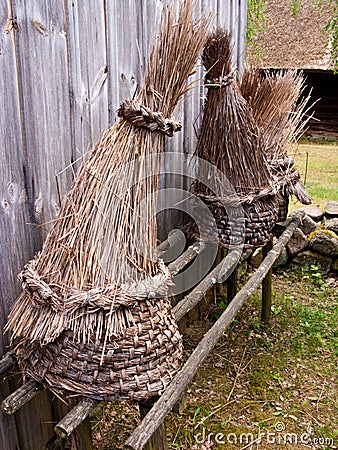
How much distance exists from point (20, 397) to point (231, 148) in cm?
123

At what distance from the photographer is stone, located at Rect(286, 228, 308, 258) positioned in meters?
3.42

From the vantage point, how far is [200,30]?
4.28 ft

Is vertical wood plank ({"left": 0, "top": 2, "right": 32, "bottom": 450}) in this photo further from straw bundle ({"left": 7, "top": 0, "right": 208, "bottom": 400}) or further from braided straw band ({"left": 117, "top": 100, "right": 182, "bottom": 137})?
braided straw band ({"left": 117, "top": 100, "right": 182, "bottom": 137})

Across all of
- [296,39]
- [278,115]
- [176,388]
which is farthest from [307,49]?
[176,388]

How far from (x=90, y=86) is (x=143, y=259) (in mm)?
632

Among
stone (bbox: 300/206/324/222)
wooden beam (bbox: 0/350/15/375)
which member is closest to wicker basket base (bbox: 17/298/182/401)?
wooden beam (bbox: 0/350/15/375)

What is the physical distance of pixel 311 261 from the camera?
11.3ft

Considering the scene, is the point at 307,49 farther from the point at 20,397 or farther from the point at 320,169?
the point at 20,397

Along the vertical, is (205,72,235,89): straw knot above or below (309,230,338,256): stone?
above

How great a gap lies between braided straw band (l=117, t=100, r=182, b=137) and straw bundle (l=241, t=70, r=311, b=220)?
110cm

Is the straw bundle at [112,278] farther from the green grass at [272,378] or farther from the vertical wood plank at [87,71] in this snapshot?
the green grass at [272,378]

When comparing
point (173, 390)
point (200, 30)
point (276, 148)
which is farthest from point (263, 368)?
point (200, 30)

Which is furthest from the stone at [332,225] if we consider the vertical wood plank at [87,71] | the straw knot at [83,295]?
the straw knot at [83,295]

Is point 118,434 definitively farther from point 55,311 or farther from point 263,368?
point 55,311
